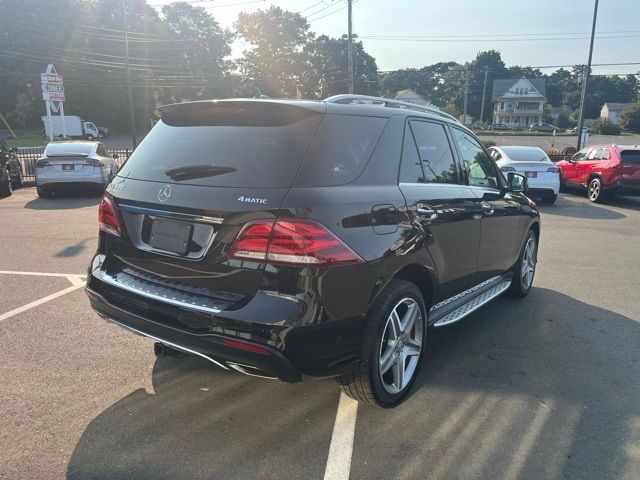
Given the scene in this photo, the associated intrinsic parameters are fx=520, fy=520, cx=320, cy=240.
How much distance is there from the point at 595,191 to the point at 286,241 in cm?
1402

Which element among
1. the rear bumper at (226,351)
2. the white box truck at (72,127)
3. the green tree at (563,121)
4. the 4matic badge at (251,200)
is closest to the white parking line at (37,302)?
the rear bumper at (226,351)

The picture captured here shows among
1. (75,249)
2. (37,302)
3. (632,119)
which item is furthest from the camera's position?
(632,119)

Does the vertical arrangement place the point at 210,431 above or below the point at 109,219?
below

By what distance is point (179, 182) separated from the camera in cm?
298

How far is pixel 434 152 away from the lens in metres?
3.89

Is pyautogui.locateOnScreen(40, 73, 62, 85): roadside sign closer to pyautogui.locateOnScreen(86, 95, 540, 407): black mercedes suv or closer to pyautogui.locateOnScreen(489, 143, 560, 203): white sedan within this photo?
pyautogui.locateOnScreen(489, 143, 560, 203): white sedan

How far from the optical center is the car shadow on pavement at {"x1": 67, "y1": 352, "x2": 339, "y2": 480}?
2.62 metres

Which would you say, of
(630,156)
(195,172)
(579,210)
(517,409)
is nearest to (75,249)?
(195,172)

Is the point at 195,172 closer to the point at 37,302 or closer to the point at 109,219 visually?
the point at 109,219

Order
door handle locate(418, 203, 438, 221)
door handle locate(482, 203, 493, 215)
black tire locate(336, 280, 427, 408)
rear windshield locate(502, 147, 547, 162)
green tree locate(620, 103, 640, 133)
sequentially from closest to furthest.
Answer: black tire locate(336, 280, 427, 408) < door handle locate(418, 203, 438, 221) < door handle locate(482, 203, 493, 215) < rear windshield locate(502, 147, 547, 162) < green tree locate(620, 103, 640, 133)

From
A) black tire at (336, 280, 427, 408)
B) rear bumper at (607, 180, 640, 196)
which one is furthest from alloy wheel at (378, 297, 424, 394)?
rear bumper at (607, 180, 640, 196)

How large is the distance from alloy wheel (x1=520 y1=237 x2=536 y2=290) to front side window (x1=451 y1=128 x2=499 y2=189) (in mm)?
1100

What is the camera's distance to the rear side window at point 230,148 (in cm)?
282

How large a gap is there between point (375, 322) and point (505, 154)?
39.3 ft
